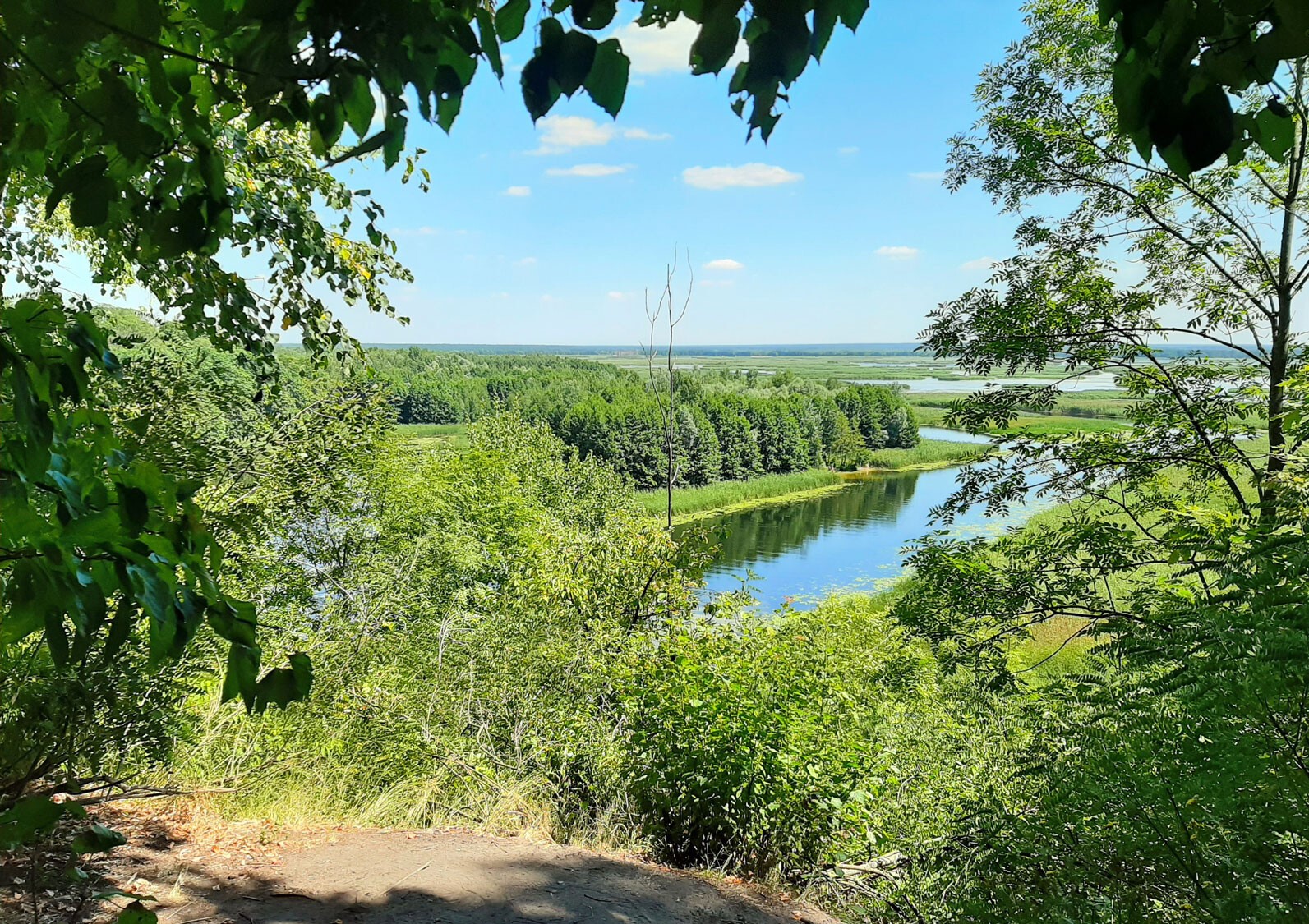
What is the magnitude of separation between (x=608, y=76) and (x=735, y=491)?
140 feet

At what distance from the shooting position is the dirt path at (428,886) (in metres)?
3.20

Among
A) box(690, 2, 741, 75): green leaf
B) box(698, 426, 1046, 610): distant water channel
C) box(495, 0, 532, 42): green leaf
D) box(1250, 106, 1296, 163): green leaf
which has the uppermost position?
box(495, 0, 532, 42): green leaf

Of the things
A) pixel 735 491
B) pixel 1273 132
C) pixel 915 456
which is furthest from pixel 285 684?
pixel 915 456

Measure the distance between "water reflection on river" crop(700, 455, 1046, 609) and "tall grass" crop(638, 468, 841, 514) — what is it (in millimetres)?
1701

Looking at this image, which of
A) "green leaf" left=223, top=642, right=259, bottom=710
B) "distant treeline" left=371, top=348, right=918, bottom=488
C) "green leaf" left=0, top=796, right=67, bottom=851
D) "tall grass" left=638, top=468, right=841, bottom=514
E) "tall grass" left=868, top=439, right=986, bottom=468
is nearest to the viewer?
"green leaf" left=0, top=796, right=67, bottom=851

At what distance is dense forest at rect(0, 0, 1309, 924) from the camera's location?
856mm

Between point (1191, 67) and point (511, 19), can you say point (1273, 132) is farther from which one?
point (511, 19)

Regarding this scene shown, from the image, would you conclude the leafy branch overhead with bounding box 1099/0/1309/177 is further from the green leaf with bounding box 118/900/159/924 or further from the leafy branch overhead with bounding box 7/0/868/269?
the green leaf with bounding box 118/900/159/924

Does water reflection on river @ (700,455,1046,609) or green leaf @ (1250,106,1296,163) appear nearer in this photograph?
green leaf @ (1250,106,1296,163)

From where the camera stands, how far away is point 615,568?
959cm

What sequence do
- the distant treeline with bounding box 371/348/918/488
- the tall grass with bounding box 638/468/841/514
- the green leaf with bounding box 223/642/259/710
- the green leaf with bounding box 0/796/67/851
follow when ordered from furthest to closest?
the distant treeline with bounding box 371/348/918/488
the tall grass with bounding box 638/468/841/514
the green leaf with bounding box 223/642/259/710
the green leaf with bounding box 0/796/67/851

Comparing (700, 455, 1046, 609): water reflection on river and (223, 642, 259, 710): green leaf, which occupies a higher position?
(223, 642, 259, 710): green leaf

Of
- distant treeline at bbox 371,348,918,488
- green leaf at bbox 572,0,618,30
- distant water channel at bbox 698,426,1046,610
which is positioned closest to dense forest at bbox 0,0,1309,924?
green leaf at bbox 572,0,618,30

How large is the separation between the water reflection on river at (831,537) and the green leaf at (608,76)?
1739cm
